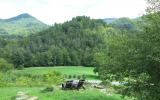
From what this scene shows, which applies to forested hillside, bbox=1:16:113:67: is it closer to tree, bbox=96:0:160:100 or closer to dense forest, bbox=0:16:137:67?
dense forest, bbox=0:16:137:67

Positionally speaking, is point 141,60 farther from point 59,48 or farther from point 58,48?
point 59,48

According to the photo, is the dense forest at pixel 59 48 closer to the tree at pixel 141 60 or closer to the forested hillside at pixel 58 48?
the forested hillside at pixel 58 48

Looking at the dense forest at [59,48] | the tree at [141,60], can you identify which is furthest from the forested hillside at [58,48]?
the tree at [141,60]

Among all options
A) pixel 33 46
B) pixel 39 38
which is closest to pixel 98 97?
pixel 33 46

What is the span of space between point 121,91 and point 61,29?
174025 millimetres

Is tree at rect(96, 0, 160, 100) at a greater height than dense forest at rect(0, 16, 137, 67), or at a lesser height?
greater

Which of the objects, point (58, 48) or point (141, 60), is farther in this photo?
point (58, 48)

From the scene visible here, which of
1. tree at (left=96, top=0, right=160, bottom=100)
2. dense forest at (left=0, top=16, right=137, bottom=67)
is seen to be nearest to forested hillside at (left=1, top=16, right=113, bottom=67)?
dense forest at (left=0, top=16, right=137, bottom=67)

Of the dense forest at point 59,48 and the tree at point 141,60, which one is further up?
the tree at point 141,60

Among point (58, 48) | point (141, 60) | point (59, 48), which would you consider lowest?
point (59, 48)

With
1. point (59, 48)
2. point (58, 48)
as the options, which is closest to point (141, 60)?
point (58, 48)

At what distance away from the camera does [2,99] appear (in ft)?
89.4

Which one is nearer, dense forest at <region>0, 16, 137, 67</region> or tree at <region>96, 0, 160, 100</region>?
tree at <region>96, 0, 160, 100</region>

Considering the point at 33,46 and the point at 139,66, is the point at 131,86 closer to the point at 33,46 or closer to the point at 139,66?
the point at 139,66
